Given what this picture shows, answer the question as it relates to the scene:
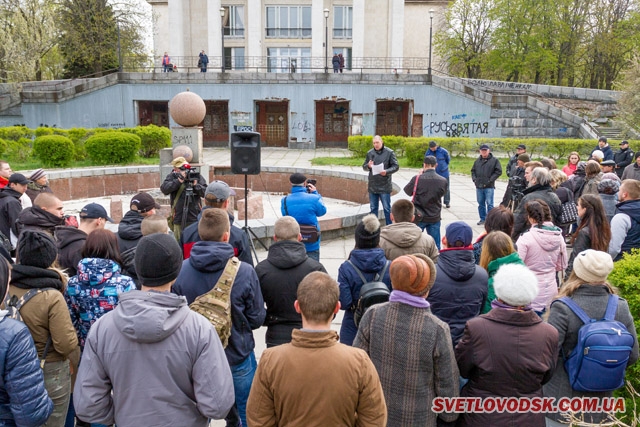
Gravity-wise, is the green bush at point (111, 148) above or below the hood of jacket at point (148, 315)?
below

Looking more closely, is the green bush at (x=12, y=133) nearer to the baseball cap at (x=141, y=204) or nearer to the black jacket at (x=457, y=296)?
the baseball cap at (x=141, y=204)

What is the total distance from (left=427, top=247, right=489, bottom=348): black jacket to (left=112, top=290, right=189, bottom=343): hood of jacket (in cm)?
191

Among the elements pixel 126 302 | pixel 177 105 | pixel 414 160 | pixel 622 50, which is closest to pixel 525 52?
pixel 622 50

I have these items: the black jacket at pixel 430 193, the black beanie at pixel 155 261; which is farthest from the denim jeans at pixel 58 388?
the black jacket at pixel 430 193

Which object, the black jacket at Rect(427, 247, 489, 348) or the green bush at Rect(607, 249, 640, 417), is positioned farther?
the green bush at Rect(607, 249, 640, 417)

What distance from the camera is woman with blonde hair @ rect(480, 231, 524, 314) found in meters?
4.21

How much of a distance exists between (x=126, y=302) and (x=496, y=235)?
10.1 feet

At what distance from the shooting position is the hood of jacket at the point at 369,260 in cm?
403

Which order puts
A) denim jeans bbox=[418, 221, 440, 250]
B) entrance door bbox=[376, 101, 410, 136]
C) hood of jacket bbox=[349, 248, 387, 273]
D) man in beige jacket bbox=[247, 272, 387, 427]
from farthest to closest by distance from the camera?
entrance door bbox=[376, 101, 410, 136] < denim jeans bbox=[418, 221, 440, 250] < hood of jacket bbox=[349, 248, 387, 273] < man in beige jacket bbox=[247, 272, 387, 427]

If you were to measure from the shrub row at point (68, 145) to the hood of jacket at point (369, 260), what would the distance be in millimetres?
17691

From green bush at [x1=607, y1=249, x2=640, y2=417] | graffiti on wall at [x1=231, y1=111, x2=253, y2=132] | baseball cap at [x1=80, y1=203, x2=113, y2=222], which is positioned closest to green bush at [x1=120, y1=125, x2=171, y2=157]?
graffiti on wall at [x1=231, y1=111, x2=253, y2=132]

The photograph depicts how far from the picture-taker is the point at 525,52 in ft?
133

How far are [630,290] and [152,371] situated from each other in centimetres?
357

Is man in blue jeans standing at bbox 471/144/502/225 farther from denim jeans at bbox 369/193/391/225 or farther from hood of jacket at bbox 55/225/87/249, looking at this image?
hood of jacket at bbox 55/225/87/249
